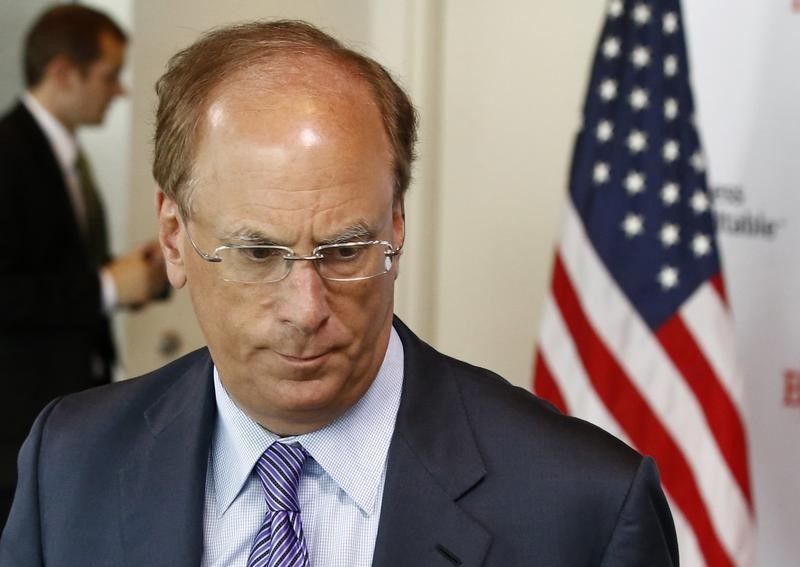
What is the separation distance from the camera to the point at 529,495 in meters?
1.43

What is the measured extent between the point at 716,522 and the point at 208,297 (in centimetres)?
175

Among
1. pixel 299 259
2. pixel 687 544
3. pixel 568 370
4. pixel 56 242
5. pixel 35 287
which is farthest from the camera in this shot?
pixel 56 242

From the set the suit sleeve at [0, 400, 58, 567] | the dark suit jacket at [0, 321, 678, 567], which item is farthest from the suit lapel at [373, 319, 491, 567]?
the suit sleeve at [0, 400, 58, 567]

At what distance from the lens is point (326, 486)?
4.88ft

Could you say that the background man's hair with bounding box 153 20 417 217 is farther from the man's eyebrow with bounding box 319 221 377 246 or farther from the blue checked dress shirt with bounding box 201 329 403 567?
the blue checked dress shirt with bounding box 201 329 403 567

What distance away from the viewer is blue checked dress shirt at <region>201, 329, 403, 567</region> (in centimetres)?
146

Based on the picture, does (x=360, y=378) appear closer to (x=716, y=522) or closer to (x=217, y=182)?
(x=217, y=182)

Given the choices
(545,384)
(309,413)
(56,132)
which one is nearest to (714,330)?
(545,384)

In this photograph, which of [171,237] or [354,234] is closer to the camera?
[354,234]

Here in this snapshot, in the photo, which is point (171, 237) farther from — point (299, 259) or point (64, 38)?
point (64, 38)

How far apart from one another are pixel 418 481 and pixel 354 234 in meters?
0.31

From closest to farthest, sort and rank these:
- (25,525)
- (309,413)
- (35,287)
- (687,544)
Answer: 1. (309,413)
2. (25,525)
3. (687,544)
4. (35,287)

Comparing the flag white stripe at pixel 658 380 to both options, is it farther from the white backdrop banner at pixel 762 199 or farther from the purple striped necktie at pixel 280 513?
the purple striped necktie at pixel 280 513

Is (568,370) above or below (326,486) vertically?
below
